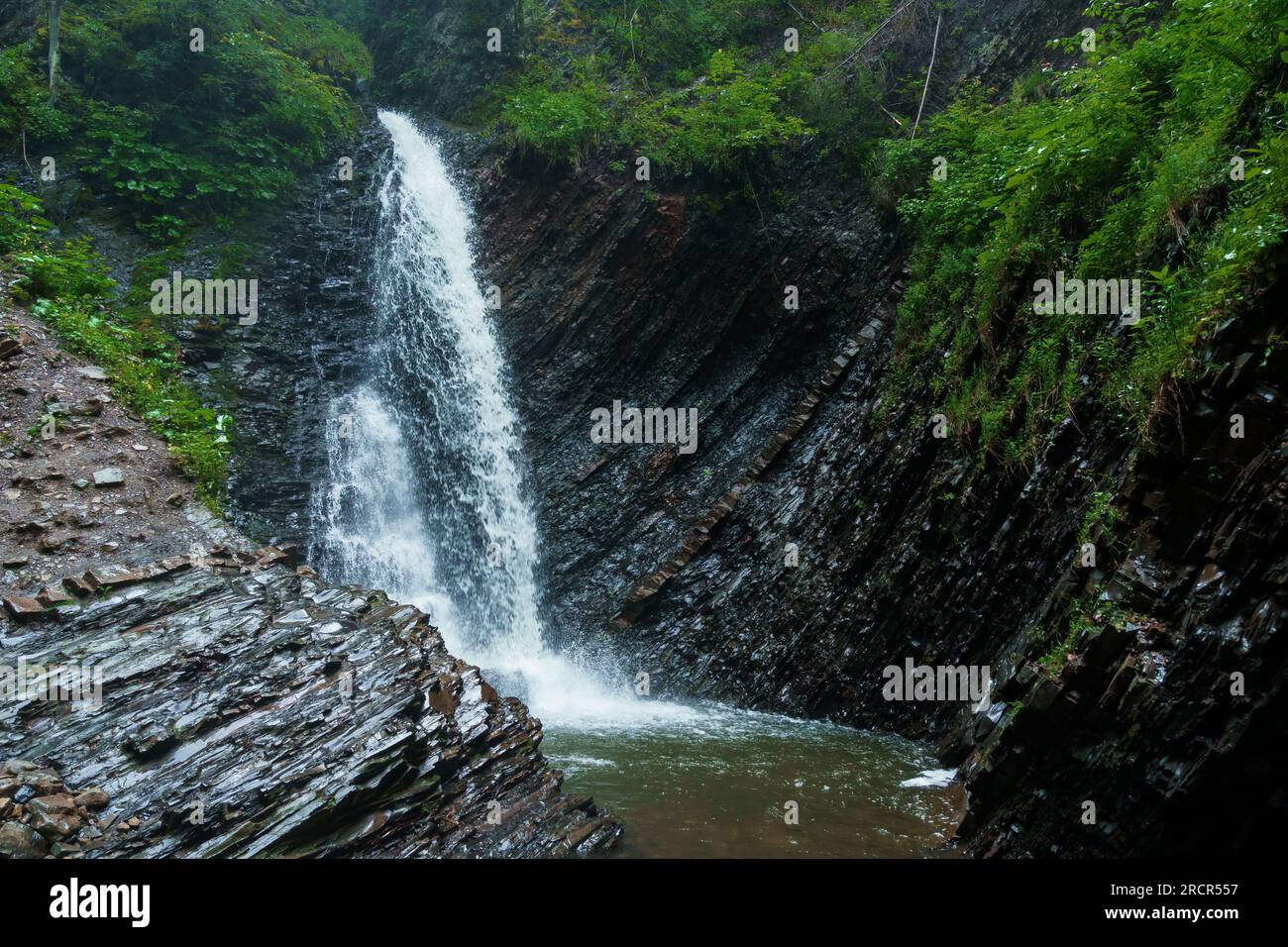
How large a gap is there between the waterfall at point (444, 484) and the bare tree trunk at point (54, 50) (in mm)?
6245

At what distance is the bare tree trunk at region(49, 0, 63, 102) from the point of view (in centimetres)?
1413

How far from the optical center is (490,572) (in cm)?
1278

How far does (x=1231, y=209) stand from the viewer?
5668mm

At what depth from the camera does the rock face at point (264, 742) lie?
17.2ft

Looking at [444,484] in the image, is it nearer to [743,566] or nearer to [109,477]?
[109,477]

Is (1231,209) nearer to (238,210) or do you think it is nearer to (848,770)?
(848,770)

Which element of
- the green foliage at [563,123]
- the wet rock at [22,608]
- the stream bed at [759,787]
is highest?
the green foliage at [563,123]

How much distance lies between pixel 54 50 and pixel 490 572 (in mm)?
13153

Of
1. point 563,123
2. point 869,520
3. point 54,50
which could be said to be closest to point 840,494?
point 869,520

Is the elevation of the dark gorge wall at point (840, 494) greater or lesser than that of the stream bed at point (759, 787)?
greater

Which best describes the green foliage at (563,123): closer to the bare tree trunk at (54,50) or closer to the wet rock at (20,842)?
the bare tree trunk at (54,50)

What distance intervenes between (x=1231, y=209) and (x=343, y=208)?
51.3 ft

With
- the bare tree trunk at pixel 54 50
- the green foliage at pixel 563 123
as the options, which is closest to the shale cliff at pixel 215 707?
the bare tree trunk at pixel 54 50
